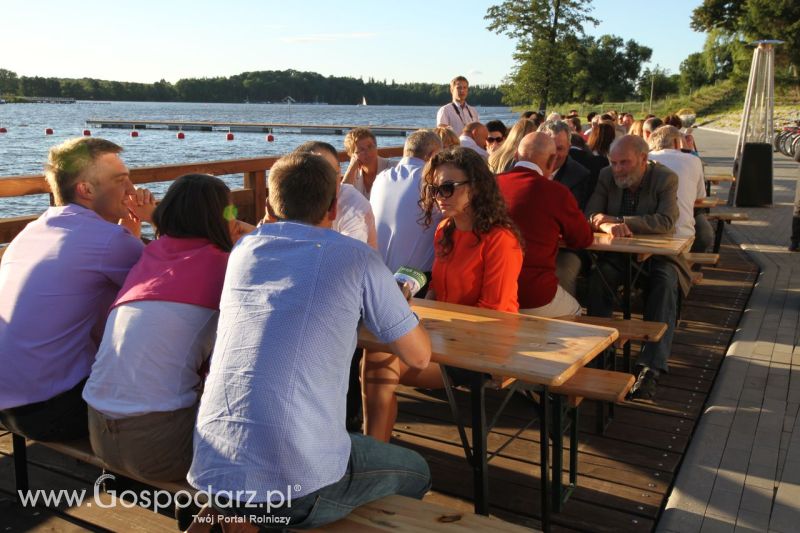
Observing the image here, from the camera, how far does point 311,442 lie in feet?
5.58

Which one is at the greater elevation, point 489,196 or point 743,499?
point 489,196

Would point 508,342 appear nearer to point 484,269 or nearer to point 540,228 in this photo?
point 484,269

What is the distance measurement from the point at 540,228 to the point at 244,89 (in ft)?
455

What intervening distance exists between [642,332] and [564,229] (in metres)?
0.59

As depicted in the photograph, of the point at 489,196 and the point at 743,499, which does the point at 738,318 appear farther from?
the point at 489,196

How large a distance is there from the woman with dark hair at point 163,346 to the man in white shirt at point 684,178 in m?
3.10

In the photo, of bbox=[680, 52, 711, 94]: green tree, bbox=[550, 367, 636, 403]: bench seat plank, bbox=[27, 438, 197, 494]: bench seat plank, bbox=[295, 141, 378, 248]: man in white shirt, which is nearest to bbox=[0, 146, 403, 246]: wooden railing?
bbox=[295, 141, 378, 248]: man in white shirt

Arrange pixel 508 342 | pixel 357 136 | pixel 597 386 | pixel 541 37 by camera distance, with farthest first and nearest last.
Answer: pixel 541 37 → pixel 357 136 → pixel 597 386 → pixel 508 342

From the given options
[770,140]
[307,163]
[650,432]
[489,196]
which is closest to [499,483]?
[650,432]

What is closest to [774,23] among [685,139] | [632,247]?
[685,139]

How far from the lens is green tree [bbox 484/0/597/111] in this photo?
34.8 metres

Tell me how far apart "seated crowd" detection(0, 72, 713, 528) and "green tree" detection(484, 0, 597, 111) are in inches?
Result: 1273

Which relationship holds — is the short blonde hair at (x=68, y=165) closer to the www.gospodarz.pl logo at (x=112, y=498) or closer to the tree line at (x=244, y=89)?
the www.gospodarz.pl logo at (x=112, y=498)

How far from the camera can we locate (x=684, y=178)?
503cm
